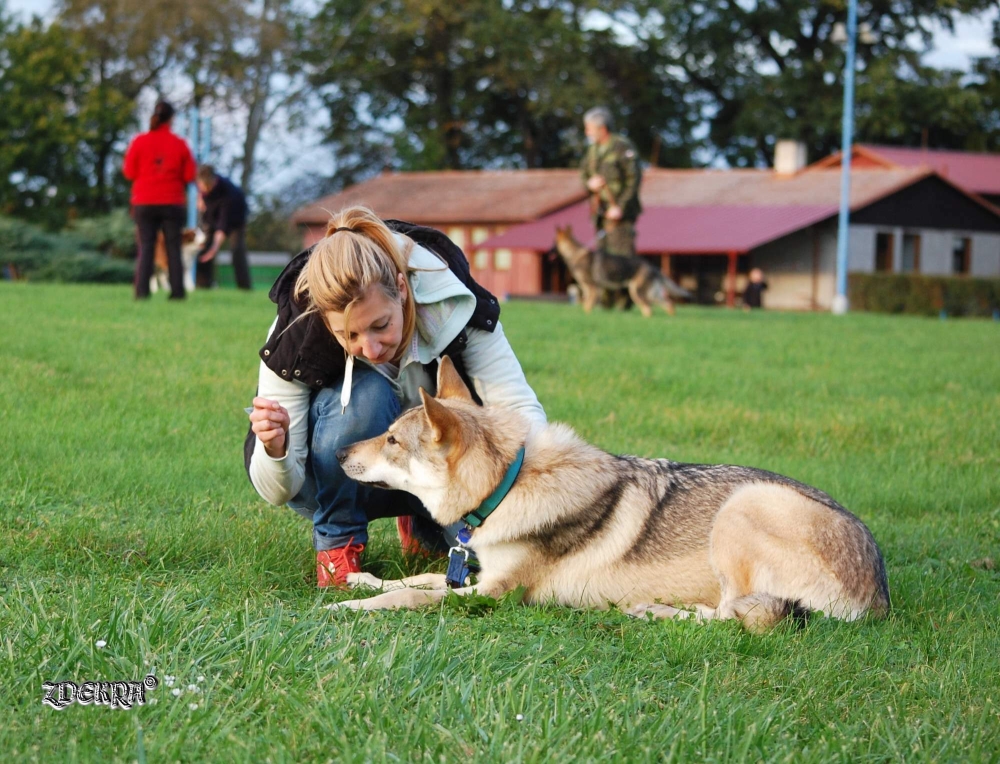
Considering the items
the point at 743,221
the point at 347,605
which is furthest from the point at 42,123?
the point at 347,605

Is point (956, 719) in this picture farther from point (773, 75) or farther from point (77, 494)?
point (773, 75)

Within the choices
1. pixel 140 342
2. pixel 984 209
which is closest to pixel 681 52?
pixel 984 209

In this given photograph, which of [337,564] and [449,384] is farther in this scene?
[449,384]

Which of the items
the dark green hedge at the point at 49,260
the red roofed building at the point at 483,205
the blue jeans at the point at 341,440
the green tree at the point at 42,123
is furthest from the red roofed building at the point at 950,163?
the blue jeans at the point at 341,440

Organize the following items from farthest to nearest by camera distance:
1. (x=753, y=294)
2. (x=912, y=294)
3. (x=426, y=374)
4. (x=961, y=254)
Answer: (x=961, y=254)
(x=753, y=294)
(x=912, y=294)
(x=426, y=374)

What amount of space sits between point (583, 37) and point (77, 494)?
47.0m

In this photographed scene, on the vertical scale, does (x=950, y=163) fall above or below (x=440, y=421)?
above

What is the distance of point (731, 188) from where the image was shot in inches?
1816

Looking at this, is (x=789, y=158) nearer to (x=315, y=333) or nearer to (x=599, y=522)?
(x=599, y=522)

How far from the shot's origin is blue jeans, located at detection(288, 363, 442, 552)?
4.66m

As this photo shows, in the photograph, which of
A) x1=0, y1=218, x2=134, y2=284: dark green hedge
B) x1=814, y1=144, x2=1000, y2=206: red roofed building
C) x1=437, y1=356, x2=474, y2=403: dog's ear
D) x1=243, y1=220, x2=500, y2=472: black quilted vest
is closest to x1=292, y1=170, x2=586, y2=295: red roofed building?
x1=814, y1=144, x2=1000, y2=206: red roofed building

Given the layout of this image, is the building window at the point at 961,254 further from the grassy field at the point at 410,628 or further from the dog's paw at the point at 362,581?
the dog's paw at the point at 362,581

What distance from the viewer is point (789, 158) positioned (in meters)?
46.0

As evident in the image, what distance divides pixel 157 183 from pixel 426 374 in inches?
377
